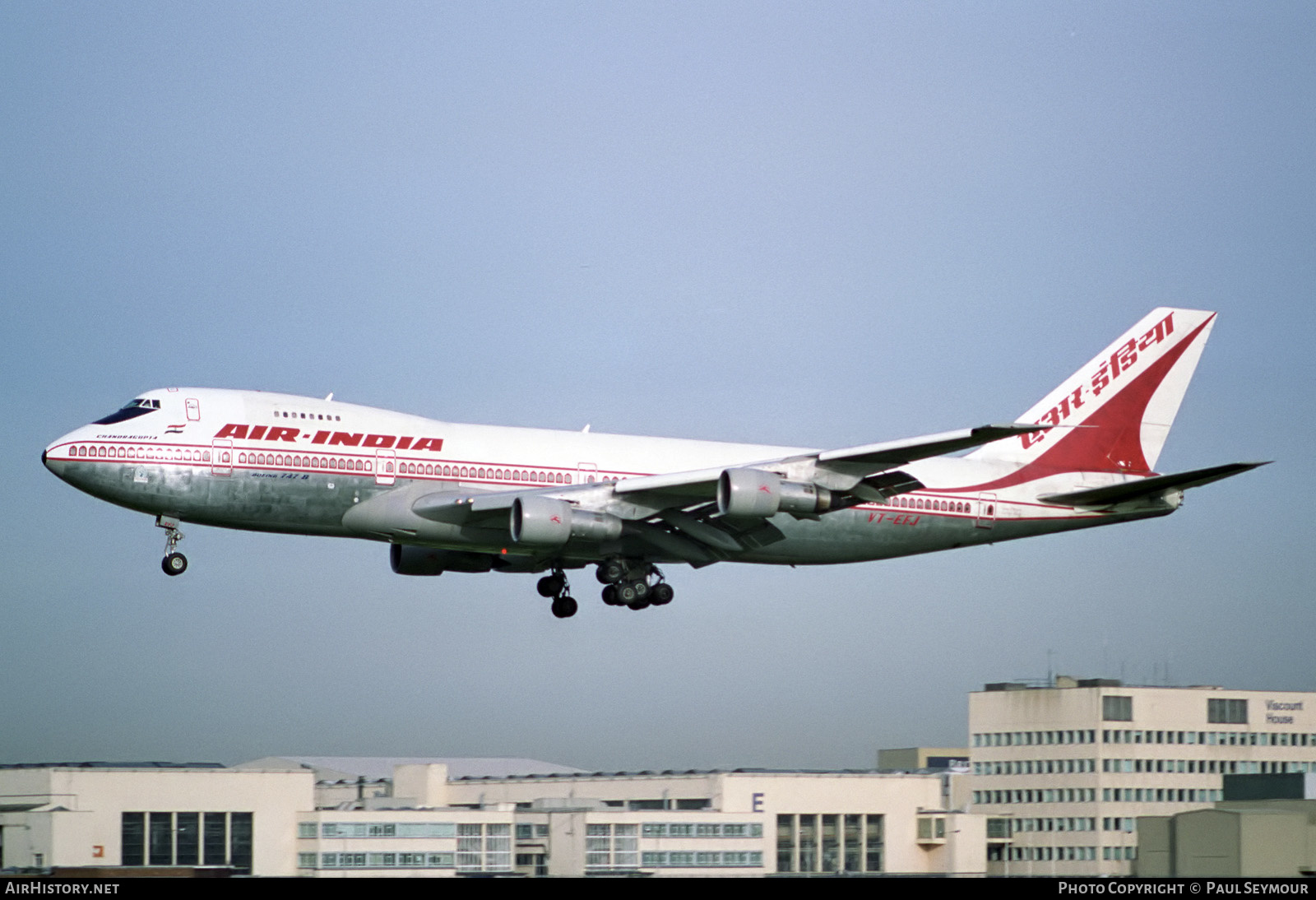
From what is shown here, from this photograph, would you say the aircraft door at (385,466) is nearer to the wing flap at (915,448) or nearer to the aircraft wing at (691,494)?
the aircraft wing at (691,494)

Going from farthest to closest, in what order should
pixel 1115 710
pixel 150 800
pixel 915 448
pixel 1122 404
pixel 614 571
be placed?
pixel 1115 710, pixel 150 800, pixel 1122 404, pixel 614 571, pixel 915 448

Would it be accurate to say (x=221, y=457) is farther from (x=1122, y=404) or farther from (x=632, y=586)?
(x=1122, y=404)

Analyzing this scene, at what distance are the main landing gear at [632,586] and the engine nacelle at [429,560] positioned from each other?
14.8 ft

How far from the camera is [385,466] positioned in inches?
1898

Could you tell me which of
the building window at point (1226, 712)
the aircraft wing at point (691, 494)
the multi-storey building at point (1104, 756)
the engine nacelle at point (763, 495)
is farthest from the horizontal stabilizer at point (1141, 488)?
the building window at point (1226, 712)

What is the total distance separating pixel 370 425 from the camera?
160 ft

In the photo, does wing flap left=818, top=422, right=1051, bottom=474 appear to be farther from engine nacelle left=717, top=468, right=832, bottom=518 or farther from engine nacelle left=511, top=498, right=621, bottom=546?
engine nacelle left=511, top=498, right=621, bottom=546

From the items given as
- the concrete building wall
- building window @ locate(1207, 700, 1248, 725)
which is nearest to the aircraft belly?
the concrete building wall

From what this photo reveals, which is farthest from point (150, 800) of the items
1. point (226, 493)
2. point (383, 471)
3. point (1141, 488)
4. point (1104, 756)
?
point (1104, 756)

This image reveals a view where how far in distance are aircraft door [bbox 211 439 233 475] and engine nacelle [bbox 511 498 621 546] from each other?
7.78m

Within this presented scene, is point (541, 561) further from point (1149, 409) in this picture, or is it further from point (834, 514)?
point (1149, 409)

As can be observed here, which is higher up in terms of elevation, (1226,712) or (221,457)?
(221,457)

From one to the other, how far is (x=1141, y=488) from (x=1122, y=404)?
5.74 m
